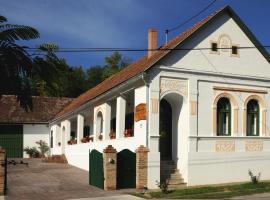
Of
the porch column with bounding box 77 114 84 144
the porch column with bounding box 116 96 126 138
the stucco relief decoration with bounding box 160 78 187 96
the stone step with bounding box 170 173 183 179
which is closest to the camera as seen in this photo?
the stucco relief decoration with bounding box 160 78 187 96

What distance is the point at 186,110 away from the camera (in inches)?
802

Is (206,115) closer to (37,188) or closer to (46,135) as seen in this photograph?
(37,188)

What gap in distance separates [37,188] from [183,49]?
8.51 metres

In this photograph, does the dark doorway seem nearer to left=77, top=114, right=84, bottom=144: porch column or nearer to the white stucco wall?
left=77, top=114, right=84, bottom=144: porch column

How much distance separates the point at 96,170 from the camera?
785 inches

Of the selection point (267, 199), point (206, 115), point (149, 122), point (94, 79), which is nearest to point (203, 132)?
point (206, 115)

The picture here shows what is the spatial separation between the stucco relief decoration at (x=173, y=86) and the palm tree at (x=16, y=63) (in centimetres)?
855

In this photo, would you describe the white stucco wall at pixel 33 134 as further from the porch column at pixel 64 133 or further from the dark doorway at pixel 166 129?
the dark doorway at pixel 166 129

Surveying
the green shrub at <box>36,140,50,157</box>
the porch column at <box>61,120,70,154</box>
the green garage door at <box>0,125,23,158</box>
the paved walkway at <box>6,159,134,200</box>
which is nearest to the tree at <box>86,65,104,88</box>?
the green shrub at <box>36,140,50,157</box>

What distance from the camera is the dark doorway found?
21594mm

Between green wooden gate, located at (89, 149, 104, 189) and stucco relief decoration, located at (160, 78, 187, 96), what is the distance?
12.4ft

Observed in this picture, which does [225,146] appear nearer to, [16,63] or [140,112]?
[140,112]

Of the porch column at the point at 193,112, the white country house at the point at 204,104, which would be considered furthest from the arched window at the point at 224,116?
the porch column at the point at 193,112

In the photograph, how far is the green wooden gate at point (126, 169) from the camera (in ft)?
62.6
